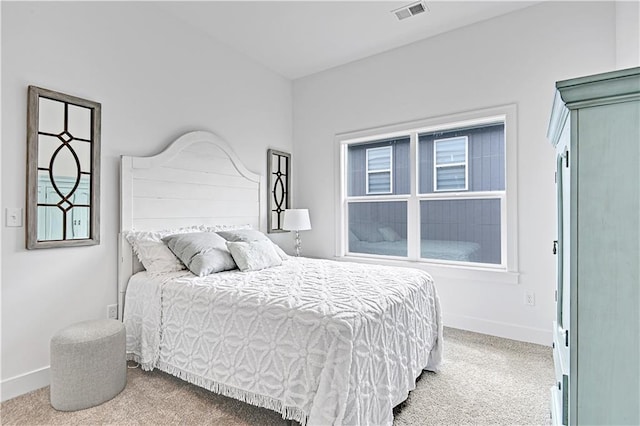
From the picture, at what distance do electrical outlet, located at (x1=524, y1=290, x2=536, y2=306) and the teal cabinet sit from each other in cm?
233

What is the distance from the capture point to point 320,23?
321cm

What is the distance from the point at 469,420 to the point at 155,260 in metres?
2.33

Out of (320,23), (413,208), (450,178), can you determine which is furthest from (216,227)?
(450,178)

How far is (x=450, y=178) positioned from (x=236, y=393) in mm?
2819

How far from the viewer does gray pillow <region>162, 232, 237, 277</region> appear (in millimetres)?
2457

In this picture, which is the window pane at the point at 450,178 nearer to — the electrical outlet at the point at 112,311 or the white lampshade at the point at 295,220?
the white lampshade at the point at 295,220

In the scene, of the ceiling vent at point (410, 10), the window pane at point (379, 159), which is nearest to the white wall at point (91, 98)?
the window pane at point (379, 159)

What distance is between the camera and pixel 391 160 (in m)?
3.91

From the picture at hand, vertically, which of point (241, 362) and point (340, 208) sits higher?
point (340, 208)

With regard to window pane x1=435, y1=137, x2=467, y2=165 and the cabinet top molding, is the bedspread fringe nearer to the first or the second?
the cabinet top molding

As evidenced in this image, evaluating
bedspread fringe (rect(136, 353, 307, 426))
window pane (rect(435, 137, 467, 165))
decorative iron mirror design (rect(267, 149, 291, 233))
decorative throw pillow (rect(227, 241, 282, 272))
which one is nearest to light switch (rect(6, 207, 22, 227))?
bedspread fringe (rect(136, 353, 307, 426))

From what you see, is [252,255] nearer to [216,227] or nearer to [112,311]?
[216,227]

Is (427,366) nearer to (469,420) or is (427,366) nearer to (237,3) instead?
(469,420)

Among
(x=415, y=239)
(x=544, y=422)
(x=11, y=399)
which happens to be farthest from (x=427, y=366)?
(x=11, y=399)
